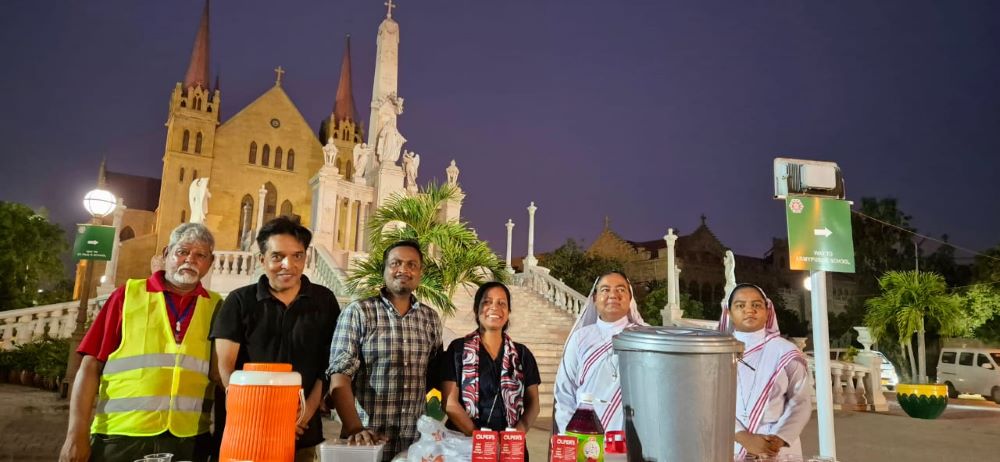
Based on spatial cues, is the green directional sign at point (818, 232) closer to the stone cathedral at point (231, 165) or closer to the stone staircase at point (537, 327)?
the stone staircase at point (537, 327)

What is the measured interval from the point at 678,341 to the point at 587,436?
49cm

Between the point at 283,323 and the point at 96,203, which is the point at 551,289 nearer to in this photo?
the point at 96,203

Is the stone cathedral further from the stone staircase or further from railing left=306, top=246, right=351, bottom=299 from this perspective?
the stone staircase

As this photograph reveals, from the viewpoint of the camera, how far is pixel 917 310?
18.1 metres

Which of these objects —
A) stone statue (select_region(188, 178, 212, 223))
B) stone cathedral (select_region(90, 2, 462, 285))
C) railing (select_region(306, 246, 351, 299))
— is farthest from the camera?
stone cathedral (select_region(90, 2, 462, 285))

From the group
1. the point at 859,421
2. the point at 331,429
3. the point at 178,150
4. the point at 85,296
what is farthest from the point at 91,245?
the point at 178,150

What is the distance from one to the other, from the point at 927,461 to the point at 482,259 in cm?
644

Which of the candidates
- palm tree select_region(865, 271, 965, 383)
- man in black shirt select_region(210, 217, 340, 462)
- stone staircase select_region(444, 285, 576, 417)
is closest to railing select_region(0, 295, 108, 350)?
stone staircase select_region(444, 285, 576, 417)

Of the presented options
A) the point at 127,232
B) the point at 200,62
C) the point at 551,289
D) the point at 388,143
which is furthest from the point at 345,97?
the point at 551,289

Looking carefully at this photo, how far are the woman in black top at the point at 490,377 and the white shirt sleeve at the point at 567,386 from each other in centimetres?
23

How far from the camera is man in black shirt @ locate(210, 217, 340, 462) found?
104 inches

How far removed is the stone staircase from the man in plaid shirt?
6.60 m

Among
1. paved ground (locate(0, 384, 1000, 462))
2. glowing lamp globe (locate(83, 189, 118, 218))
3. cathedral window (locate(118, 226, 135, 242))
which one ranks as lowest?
paved ground (locate(0, 384, 1000, 462))

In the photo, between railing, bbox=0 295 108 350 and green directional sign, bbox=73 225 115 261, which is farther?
railing, bbox=0 295 108 350
